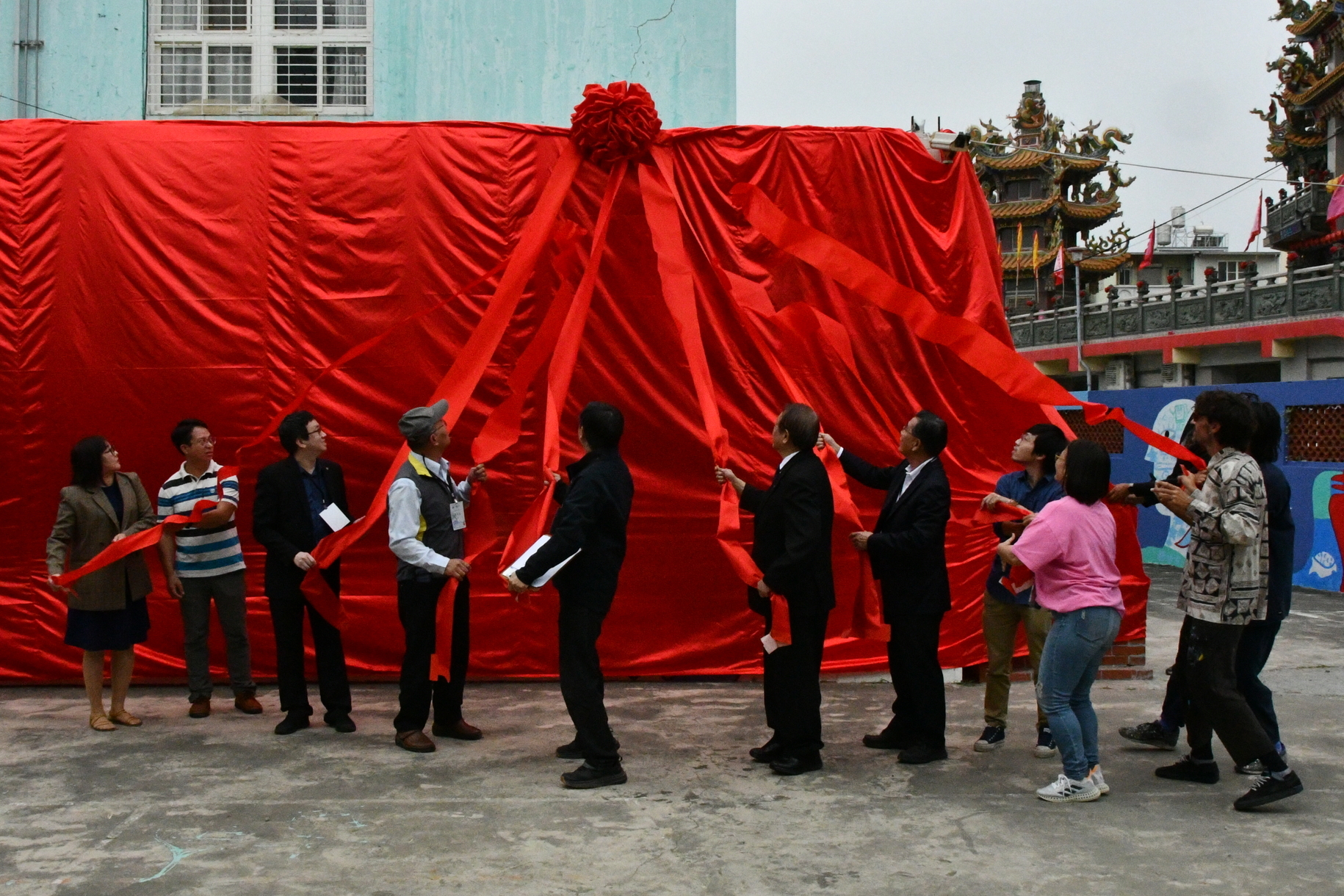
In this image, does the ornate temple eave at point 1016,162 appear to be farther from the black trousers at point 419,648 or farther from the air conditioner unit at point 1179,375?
the black trousers at point 419,648

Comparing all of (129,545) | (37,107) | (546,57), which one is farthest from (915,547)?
(37,107)

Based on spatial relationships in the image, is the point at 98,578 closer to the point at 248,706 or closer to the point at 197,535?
the point at 197,535

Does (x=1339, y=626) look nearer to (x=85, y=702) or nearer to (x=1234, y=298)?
(x=85, y=702)

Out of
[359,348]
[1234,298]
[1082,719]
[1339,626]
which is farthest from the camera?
[1234,298]

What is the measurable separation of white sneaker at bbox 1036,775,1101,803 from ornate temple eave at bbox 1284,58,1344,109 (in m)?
31.5

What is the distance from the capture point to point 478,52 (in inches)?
291

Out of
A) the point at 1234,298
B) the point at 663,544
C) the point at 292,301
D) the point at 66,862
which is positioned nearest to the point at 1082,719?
the point at 663,544

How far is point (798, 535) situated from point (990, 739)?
1.42 meters

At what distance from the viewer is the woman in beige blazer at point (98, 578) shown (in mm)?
5375

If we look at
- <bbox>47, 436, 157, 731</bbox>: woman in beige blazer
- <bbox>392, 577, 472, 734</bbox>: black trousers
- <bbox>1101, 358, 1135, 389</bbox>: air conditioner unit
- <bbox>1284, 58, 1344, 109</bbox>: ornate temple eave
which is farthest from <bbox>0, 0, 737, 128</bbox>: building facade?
<bbox>1101, 358, 1135, 389</bbox>: air conditioner unit

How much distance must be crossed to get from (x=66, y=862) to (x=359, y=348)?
279 cm

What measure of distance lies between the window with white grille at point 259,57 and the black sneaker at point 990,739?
17.6 ft

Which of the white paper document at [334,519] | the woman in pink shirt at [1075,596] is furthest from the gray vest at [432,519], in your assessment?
the woman in pink shirt at [1075,596]

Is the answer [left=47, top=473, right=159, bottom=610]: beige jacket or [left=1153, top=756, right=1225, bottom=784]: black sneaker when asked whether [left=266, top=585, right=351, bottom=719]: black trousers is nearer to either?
[left=47, top=473, right=159, bottom=610]: beige jacket
